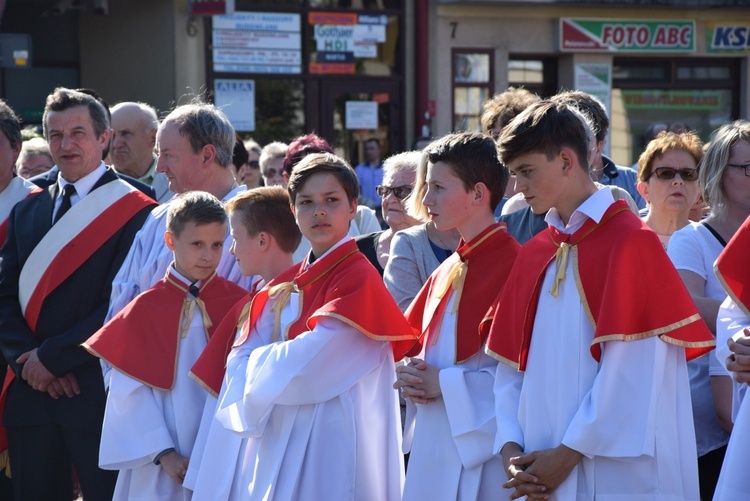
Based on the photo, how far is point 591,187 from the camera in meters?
3.36

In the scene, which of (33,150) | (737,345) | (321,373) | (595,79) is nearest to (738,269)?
(737,345)

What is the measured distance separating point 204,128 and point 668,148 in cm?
205

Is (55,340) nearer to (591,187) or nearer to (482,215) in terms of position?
(482,215)

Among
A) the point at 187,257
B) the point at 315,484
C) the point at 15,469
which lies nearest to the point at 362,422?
the point at 315,484

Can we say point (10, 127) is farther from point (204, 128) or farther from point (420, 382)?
point (420, 382)

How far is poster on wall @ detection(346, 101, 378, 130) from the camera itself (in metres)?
14.9

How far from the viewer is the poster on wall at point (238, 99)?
14.1 meters

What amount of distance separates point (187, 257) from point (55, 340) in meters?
0.99

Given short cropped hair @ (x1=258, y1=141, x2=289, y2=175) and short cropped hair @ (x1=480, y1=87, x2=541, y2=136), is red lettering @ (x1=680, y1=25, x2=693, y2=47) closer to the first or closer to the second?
short cropped hair @ (x1=258, y1=141, x2=289, y2=175)

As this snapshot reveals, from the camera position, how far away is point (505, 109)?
5176 mm

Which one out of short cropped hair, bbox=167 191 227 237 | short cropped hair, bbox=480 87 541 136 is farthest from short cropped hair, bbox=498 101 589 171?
short cropped hair, bbox=480 87 541 136

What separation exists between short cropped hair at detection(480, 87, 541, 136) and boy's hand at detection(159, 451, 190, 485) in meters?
2.03

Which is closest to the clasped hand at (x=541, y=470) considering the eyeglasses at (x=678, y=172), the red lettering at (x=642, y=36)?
the eyeglasses at (x=678, y=172)

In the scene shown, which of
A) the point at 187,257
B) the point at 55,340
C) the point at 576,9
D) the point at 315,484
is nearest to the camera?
the point at 315,484
